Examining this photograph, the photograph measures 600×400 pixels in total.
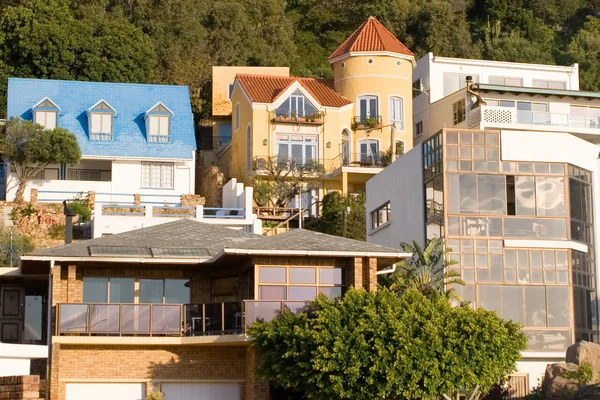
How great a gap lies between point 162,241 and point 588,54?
60.5 m

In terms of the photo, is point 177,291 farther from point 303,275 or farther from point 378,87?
point 378,87

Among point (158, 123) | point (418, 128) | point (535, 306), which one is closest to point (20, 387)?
point (535, 306)

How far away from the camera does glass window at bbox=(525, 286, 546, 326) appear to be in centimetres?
4334

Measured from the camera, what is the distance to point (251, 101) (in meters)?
65.9

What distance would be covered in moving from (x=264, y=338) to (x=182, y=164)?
30602 millimetres

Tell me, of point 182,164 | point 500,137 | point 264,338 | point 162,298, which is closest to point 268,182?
point 182,164

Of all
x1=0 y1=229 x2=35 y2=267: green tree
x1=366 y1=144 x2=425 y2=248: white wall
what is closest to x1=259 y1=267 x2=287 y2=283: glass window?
x1=366 y1=144 x2=425 y2=248: white wall

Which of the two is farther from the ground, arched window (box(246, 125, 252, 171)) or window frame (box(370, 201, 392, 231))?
arched window (box(246, 125, 252, 171))

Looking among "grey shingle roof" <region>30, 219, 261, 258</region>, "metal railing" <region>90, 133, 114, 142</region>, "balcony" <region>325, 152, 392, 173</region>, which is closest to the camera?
"grey shingle roof" <region>30, 219, 261, 258</region>

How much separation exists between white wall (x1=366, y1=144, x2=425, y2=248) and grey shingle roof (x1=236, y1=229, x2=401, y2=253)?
9.59 meters

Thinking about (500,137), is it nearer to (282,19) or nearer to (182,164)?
(182,164)

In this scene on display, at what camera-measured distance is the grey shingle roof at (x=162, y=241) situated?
117 ft

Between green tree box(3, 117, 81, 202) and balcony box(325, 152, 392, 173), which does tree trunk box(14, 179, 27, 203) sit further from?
balcony box(325, 152, 392, 173)

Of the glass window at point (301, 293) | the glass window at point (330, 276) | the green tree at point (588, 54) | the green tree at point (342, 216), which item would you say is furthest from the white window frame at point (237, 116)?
the glass window at point (301, 293)
